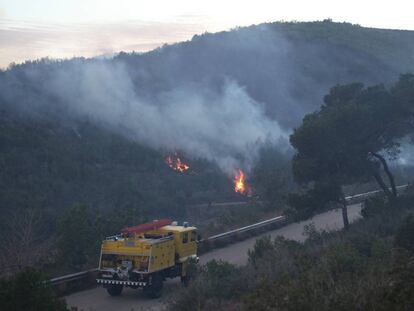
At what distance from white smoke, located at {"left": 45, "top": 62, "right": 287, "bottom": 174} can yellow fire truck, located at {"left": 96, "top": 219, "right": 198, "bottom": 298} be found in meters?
31.4

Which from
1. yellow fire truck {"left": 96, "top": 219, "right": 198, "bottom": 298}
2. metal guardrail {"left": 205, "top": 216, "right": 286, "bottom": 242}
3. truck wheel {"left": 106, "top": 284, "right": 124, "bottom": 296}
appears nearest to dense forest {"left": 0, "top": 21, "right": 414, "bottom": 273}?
truck wheel {"left": 106, "top": 284, "right": 124, "bottom": 296}

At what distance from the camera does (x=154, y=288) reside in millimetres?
16766

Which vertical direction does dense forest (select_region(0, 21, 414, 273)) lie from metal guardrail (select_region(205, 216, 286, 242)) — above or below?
above

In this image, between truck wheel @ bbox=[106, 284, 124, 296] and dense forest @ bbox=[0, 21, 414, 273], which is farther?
dense forest @ bbox=[0, 21, 414, 273]

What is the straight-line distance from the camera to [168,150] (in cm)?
5394

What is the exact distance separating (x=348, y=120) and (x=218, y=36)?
238ft

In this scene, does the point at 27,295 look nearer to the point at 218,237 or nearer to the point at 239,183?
the point at 218,237

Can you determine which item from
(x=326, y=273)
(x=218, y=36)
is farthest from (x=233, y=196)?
(x=218, y=36)

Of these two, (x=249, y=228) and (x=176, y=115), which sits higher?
(x=176, y=115)

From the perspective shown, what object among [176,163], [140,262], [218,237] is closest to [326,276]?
[140,262]

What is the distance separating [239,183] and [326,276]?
115 ft

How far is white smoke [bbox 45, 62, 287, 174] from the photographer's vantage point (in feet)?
178

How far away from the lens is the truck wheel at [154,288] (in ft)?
54.6

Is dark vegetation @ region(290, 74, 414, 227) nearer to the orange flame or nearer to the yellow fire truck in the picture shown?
the yellow fire truck
